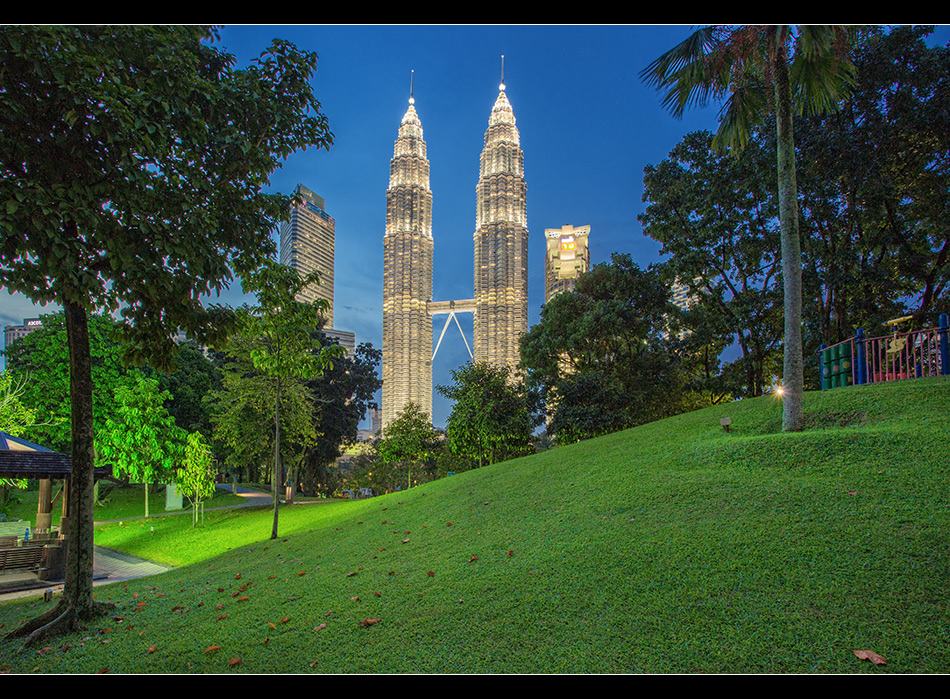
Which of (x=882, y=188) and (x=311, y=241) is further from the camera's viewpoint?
(x=882, y=188)

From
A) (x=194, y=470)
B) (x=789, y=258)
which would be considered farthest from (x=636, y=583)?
(x=194, y=470)

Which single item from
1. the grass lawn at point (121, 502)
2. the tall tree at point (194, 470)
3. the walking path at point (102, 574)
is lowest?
the grass lawn at point (121, 502)

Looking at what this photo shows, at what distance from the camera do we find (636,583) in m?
3.98

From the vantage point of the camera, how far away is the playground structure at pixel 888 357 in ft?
30.4

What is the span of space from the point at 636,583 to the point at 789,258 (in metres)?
6.49

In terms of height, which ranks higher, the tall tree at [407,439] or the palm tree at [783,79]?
the palm tree at [783,79]

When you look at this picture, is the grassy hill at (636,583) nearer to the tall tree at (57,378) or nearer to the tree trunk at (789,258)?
the tree trunk at (789,258)

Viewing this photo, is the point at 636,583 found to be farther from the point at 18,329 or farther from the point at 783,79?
the point at 18,329

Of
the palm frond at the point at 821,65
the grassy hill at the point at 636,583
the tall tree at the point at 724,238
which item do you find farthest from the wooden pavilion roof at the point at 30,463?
the tall tree at the point at 724,238

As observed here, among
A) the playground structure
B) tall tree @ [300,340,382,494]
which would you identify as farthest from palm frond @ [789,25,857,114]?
tall tree @ [300,340,382,494]

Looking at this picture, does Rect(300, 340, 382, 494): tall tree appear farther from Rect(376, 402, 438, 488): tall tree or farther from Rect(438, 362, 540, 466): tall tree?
Rect(438, 362, 540, 466): tall tree

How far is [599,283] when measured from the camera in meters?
22.2

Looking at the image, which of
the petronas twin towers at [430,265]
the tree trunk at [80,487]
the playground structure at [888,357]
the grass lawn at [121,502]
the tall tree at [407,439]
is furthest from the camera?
the petronas twin towers at [430,265]
